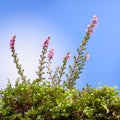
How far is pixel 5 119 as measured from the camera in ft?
19.4

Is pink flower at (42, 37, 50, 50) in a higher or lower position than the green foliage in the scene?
higher

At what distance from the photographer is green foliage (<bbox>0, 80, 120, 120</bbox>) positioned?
5.57 m

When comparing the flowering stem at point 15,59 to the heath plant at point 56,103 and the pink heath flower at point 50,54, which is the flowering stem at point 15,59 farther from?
the heath plant at point 56,103

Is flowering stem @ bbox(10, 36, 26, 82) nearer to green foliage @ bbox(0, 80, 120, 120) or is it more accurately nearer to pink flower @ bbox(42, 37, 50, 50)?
pink flower @ bbox(42, 37, 50, 50)

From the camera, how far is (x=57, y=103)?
19.1ft

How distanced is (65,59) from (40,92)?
13.8 ft

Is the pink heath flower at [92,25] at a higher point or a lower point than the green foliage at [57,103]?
higher

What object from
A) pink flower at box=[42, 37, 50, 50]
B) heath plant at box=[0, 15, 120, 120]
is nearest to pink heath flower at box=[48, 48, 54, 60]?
pink flower at box=[42, 37, 50, 50]

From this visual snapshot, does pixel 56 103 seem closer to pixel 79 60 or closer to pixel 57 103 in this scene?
pixel 57 103

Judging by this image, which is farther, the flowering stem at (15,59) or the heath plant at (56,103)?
the flowering stem at (15,59)

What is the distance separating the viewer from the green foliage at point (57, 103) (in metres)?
5.57

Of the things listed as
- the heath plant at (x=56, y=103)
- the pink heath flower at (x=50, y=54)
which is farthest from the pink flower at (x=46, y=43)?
the heath plant at (x=56, y=103)

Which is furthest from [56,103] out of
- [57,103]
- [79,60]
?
[79,60]

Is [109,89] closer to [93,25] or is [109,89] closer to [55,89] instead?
[55,89]
